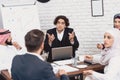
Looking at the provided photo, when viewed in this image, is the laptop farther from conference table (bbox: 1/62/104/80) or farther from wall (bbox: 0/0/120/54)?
wall (bbox: 0/0/120/54)

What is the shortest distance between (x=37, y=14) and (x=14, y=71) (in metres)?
3.05

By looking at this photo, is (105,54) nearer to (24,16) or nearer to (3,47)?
(3,47)

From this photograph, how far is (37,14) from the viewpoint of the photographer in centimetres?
534

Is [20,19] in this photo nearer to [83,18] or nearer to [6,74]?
[83,18]

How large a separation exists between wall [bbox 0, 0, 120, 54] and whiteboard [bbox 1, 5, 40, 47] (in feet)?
1.48

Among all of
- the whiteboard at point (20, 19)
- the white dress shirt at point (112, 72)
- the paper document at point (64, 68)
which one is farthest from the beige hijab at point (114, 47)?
the whiteboard at point (20, 19)

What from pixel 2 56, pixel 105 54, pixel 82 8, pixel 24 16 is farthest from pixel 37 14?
pixel 105 54

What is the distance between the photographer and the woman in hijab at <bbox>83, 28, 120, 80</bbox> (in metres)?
2.99

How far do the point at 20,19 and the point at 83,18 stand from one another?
1248 mm

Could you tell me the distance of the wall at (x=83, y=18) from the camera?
17.2 ft

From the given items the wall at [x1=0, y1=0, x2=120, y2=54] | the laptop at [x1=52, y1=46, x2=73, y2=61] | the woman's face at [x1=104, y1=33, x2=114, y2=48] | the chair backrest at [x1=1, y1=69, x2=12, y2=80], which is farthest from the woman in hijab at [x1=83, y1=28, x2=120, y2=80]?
the wall at [x1=0, y1=0, x2=120, y2=54]

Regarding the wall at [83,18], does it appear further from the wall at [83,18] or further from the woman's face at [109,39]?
the woman's face at [109,39]

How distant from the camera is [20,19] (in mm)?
5180

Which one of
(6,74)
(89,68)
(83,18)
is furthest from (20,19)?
(89,68)
